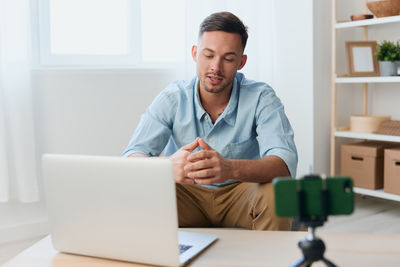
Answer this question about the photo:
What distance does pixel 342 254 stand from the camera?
1.06 metres

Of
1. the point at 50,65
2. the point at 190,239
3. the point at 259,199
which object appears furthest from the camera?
the point at 50,65

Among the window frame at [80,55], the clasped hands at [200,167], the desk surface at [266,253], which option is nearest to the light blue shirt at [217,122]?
the clasped hands at [200,167]

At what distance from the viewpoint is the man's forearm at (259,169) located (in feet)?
4.99

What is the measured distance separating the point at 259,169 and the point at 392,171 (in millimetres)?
1573

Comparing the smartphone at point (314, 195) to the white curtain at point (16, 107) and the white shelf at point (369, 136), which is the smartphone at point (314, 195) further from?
the white shelf at point (369, 136)

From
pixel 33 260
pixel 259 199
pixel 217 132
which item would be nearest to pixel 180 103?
pixel 217 132

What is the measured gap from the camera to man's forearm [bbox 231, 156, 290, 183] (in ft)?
4.99

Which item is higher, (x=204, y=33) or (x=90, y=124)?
(x=204, y=33)

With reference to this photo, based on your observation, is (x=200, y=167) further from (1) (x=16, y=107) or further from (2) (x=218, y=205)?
(1) (x=16, y=107)

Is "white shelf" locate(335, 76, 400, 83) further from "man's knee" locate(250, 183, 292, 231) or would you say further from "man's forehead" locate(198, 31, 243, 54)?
"man's knee" locate(250, 183, 292, 231)

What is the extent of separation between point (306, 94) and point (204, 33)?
1.47 metres

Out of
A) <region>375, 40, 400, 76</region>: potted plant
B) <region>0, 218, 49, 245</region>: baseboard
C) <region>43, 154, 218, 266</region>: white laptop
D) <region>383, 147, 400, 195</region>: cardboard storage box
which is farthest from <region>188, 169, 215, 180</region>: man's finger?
<region>375, 40, 400, 76</region>: potted plant

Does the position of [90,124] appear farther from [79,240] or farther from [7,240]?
[79,240]

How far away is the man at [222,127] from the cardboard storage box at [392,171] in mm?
1285
